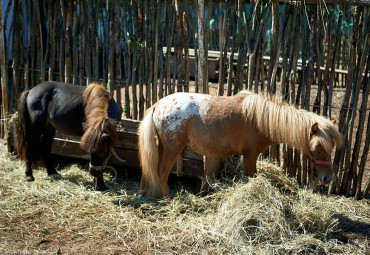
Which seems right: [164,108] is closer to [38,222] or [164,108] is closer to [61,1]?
[38,222]

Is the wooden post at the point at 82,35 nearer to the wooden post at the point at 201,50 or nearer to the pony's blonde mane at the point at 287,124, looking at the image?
the wooden post at the point at 201,50

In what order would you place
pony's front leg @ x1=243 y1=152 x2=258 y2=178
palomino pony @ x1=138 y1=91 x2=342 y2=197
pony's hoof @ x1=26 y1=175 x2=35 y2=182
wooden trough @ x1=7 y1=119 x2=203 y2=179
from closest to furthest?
1. palomino pony @ x1=138 y1=91 x2=342 y2=197
2. pony's front leg @ x1=243 y1=152 x2=258 y2=178
3. wooden trough @ x1=7 y1=119 x2=203 y2=179
4. pony's hoof @ x1=26 y1=175 x2=35 y2=182

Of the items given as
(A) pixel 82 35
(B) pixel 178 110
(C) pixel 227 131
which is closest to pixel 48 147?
(A) pixel 82 35

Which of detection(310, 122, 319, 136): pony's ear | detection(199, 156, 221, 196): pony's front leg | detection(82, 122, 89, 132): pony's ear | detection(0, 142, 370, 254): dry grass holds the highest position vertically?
detection(310, 122, 319, 136): pony's ear

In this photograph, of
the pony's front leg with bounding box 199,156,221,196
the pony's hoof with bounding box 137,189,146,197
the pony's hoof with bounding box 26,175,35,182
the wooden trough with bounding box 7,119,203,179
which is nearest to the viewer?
the pony's hoof with bounding box 137,189,146,197

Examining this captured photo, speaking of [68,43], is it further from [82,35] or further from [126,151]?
[126,151]

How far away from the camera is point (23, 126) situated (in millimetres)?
5266

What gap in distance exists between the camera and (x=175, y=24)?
5.45 m

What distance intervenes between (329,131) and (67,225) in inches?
120

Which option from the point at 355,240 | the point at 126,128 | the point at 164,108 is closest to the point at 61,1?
the point at 126,128

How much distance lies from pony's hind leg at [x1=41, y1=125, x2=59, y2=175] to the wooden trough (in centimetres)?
26

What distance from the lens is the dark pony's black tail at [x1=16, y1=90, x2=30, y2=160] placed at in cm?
522

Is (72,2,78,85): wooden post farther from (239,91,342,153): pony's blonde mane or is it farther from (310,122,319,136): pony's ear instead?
(310,122,319,136): pony's ear

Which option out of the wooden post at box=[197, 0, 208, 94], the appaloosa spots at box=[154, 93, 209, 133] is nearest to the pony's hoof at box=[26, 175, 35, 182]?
the appaloosa spots at box=[154, 93, 209, 133]
